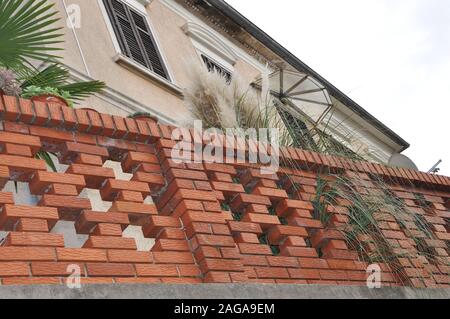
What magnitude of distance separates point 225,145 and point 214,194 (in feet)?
1.24

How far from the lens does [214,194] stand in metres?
3.29

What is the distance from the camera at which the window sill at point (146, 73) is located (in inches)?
354

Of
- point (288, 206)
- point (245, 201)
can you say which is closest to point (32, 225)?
point (245, 201)

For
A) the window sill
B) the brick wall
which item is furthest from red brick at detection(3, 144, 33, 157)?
the window sill

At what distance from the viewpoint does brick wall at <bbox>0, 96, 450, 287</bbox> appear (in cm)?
258

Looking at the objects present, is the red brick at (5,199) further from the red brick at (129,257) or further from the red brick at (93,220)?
the red brick at (129,257)

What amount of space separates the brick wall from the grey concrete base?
0.14 meters

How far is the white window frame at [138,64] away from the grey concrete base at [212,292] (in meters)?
6.24

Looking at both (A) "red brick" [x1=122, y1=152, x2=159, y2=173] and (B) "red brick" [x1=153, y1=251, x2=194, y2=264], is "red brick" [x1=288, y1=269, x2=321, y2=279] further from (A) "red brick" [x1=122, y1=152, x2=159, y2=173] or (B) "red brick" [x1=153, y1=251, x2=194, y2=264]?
(A) "red brick" [x1=122, y1=152, x2=159, y2=173]

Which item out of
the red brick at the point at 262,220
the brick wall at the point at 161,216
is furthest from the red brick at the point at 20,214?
the red brick at the point at 262,220

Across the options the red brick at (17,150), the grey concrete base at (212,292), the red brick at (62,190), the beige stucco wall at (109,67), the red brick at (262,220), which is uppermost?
the beige stucco wall at (109,67)

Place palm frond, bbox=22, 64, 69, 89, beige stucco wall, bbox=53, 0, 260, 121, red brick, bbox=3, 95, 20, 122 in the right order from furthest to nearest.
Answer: beige stucco wall, bbox=53, 0, 260, 121 < palm frond, bbox=22, 64, 69, 89 < red brick, bbox=3, 95, 20, 122

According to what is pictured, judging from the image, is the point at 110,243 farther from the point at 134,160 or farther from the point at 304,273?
the point at 304,273

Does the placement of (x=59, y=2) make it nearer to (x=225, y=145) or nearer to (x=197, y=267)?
(x=225, y=145)
